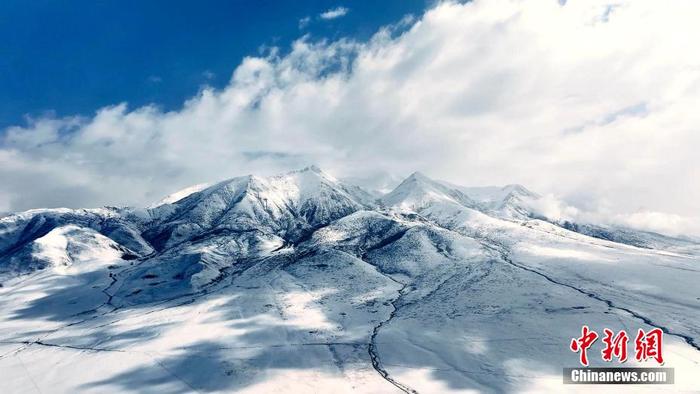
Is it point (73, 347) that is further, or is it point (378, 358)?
point (73, 347)

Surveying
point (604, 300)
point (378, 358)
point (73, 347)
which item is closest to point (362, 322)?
point (378, 358)

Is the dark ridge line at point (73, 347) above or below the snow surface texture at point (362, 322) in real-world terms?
below

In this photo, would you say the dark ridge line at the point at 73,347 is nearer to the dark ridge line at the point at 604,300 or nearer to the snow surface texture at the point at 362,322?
the snow surface texture at the point at 362,322

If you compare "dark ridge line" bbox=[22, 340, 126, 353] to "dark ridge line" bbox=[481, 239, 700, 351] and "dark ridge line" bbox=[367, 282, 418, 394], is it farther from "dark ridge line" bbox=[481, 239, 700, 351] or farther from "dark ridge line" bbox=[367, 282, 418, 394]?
"dark ridge line" bbox=[481, 239, 700, 351]

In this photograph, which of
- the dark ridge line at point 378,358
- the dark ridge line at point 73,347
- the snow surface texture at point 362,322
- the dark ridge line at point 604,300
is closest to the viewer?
the dark ridge line at point 378,358

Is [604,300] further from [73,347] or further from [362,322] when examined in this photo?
[73,347]

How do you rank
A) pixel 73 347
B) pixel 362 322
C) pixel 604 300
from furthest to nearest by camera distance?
pixel 362 322 < pixel 604 300 < pixel 73 347

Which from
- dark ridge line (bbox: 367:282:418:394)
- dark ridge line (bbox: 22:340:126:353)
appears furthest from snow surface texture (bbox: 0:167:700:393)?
dark ridge line (bbox: 22:340:126:353)

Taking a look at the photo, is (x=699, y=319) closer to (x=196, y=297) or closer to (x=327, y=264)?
(x=327, y=264)

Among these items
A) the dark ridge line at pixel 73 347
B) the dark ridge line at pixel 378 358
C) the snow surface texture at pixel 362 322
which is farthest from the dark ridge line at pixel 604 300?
the dark ridge line at pixel 73 347

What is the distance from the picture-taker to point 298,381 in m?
74.4

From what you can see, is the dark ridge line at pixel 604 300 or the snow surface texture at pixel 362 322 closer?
the snow surface texture at pixel 362 322

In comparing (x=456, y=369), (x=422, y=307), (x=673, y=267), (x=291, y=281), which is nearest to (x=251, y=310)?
(x=291, y=281)

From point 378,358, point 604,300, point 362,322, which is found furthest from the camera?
point 362,322
